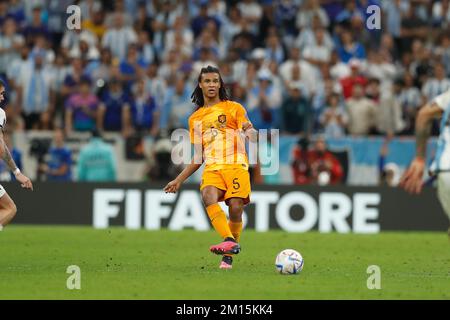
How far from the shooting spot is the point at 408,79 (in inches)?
914

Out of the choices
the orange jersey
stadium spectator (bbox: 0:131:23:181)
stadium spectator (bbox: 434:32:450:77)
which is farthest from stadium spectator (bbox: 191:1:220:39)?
the orange jersey

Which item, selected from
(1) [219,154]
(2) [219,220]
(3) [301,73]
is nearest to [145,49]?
(3) [301,73]

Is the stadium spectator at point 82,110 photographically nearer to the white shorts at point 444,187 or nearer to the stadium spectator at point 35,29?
the stadium spectator at point 35,29

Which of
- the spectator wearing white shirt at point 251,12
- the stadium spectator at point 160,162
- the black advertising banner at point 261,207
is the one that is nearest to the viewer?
the black advertising banner at point 261,207

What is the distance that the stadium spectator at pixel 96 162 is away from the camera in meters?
21.4

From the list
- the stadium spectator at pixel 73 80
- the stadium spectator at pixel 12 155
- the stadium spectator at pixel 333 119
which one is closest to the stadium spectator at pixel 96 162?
the stadium spectator at pixel 12 155

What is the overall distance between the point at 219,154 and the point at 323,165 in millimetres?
8954

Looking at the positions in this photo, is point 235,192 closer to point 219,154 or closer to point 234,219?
point 234,219

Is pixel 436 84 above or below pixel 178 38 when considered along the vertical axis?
below

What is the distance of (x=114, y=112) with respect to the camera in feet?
73.9

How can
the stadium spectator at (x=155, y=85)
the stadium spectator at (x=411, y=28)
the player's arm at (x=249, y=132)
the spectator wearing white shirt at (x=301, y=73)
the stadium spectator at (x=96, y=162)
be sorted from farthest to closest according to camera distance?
the stadium spectator at (x=411, y=28) < the spectator wearing white shirt at (x=301, y=73) < the stadium spectator at (x=155, y=85) < the stadium spectator at (x=96, y=162) < the player's arm at (x=249, y=132)

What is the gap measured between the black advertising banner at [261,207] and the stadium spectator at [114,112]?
5.69 feet

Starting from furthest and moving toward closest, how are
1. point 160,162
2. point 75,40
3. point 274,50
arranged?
point 75,40 < point 274,50 < point 160,162

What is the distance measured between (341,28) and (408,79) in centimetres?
214
